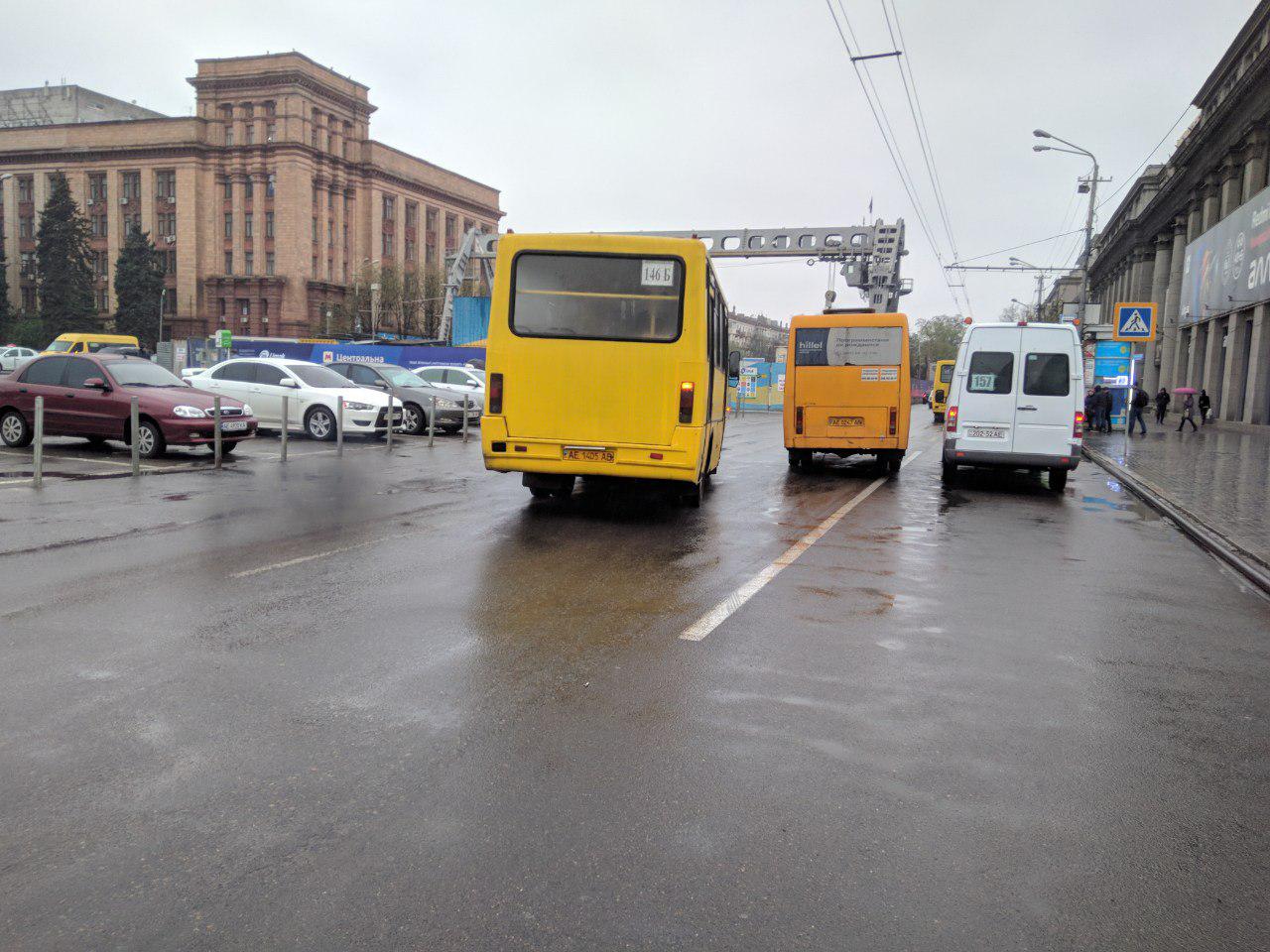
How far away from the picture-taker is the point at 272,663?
504 cm

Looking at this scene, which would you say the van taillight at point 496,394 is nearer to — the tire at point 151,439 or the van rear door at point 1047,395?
the tire at point 151,439

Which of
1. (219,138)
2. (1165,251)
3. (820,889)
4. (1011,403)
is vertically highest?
(219,138)

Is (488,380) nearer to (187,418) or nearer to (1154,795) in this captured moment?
(187,418)

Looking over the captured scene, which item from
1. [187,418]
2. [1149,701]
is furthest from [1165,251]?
[1149,701]

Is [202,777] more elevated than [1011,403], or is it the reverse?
[1011,403]

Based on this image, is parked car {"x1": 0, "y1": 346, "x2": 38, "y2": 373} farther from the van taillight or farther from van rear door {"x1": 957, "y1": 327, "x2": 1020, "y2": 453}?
van rear door {"x1": 957, "y1": 327, "x2": 1020, "y2": 453}

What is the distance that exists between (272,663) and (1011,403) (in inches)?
507

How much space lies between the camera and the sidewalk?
1153 cm

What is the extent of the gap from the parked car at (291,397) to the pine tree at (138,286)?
78.6 metres

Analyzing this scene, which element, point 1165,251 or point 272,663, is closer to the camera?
point 272,663

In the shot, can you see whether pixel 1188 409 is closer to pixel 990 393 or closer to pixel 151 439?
pixel 990 393

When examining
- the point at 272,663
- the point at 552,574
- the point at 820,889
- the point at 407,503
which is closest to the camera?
the point at 820,889

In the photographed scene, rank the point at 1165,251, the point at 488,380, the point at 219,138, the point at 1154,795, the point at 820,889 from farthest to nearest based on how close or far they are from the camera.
Answer: the point at 219,138 < the point at 1165,251 < the point at 488,380 < the point at 1154,795 < the point at 820,889

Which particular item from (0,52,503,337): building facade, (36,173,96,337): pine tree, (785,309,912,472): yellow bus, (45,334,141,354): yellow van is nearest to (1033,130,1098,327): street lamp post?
(785,309,912,472): yellow bus
